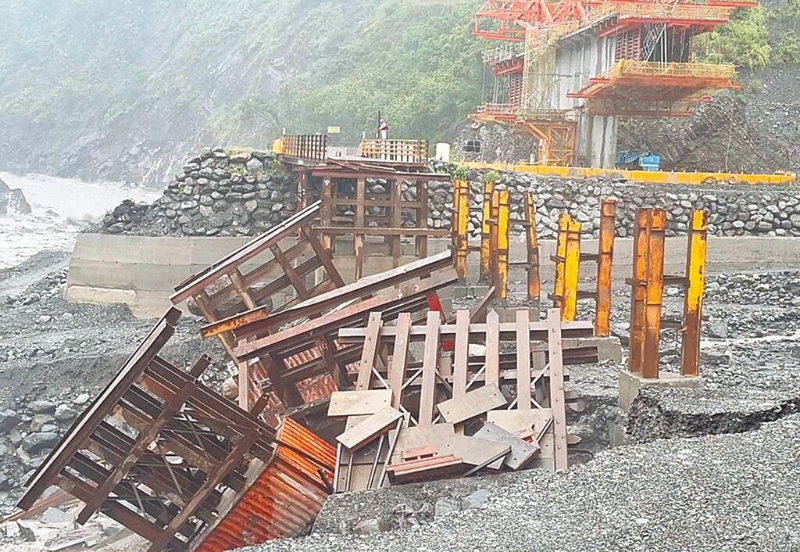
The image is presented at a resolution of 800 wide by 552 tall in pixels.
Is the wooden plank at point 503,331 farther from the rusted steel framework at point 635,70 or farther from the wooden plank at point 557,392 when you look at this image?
the rusted steel framework at point 635,70

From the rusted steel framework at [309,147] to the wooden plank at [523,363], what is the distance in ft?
39.6

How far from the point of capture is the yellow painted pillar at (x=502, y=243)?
13641 mm

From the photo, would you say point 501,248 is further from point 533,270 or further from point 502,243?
point 533,270

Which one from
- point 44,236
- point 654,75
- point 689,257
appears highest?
point 654,75

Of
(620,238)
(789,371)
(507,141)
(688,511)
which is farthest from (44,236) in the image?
(688,511)

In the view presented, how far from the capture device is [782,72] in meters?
38.4

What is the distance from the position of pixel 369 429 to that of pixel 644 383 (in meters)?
2.86

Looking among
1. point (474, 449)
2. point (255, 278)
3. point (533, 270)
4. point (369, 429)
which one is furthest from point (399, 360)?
point (533, 270)

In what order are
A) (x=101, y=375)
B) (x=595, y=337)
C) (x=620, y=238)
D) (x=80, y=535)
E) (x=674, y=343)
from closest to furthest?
1. (x=80, y=535)
2. (x=595, y=337)
3. (x=674, y=343)
4. (x=101, y=375)
5. (x=620, y=238)

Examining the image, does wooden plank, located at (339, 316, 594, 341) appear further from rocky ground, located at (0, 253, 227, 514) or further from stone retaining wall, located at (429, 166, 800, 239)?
stone retaining wall, located at (429, 166, 800, 239)

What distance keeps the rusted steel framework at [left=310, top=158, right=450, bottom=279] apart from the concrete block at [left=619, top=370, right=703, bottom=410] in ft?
31.5

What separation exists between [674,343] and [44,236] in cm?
4212

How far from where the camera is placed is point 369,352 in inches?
307

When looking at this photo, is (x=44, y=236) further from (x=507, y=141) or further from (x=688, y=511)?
(x=688, y=511)
